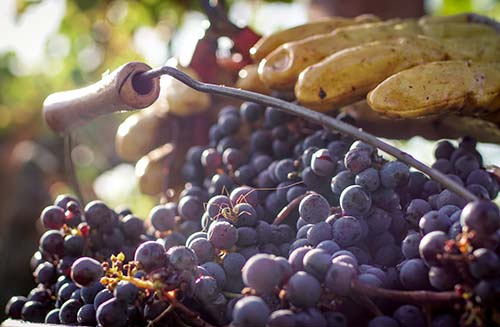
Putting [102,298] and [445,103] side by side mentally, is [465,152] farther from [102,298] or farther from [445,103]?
[102,298]

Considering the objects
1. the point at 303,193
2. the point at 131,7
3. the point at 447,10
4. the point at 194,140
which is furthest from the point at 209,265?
the point at 447,10

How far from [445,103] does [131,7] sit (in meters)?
1.89

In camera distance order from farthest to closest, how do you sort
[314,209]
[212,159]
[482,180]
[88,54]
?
[88,54], [212,159], [482,180], [314,209]

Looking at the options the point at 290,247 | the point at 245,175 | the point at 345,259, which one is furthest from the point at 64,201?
the point at 345,259

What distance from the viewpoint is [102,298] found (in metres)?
0.68

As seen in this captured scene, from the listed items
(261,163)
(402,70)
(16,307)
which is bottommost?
(16,307)

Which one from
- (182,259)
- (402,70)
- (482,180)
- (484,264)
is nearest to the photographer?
(484,264)

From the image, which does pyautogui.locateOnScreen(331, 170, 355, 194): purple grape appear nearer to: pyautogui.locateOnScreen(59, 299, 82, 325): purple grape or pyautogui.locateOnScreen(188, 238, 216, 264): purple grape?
pyautogui.locateOnScreen(188, 238, 216, 264): purple grape

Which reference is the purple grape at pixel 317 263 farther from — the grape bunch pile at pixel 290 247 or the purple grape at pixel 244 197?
the purple grape at pixel 244 197

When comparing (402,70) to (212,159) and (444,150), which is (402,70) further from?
(212,159)

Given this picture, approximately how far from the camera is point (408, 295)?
56 cm

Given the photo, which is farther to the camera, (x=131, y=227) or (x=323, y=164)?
(x=131, y=227)

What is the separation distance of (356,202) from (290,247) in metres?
0.10

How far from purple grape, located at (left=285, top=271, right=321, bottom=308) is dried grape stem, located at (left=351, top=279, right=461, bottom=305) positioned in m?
0.04
